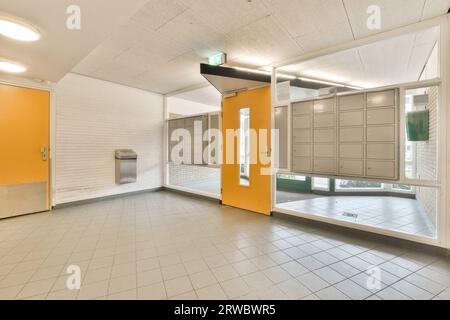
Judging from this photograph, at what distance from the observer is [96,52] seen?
3.99 meters

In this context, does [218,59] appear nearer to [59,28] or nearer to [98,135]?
[59,28]

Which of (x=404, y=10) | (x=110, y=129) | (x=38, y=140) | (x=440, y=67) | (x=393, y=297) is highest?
(x=404, y=10)

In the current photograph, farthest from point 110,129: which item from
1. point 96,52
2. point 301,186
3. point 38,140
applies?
point 301,186

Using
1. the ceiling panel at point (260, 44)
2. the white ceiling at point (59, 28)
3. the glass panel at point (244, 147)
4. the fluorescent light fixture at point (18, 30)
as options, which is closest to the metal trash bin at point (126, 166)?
the white ceiling at point (59, 28)

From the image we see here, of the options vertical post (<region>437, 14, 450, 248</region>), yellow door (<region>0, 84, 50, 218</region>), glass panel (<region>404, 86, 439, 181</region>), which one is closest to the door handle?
yellow door (<region>0, 84, 50, 218</region>)

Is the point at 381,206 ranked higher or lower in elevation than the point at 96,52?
lower

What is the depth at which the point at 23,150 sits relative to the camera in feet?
14.1

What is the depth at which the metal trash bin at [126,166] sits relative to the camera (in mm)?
5711

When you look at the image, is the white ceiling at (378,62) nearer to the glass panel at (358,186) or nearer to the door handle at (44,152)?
the glass panel at (358,186)

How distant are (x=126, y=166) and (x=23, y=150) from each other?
2.09 m

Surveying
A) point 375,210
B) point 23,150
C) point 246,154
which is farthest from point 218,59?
point 375,210

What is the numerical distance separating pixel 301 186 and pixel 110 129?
6.07 metres
